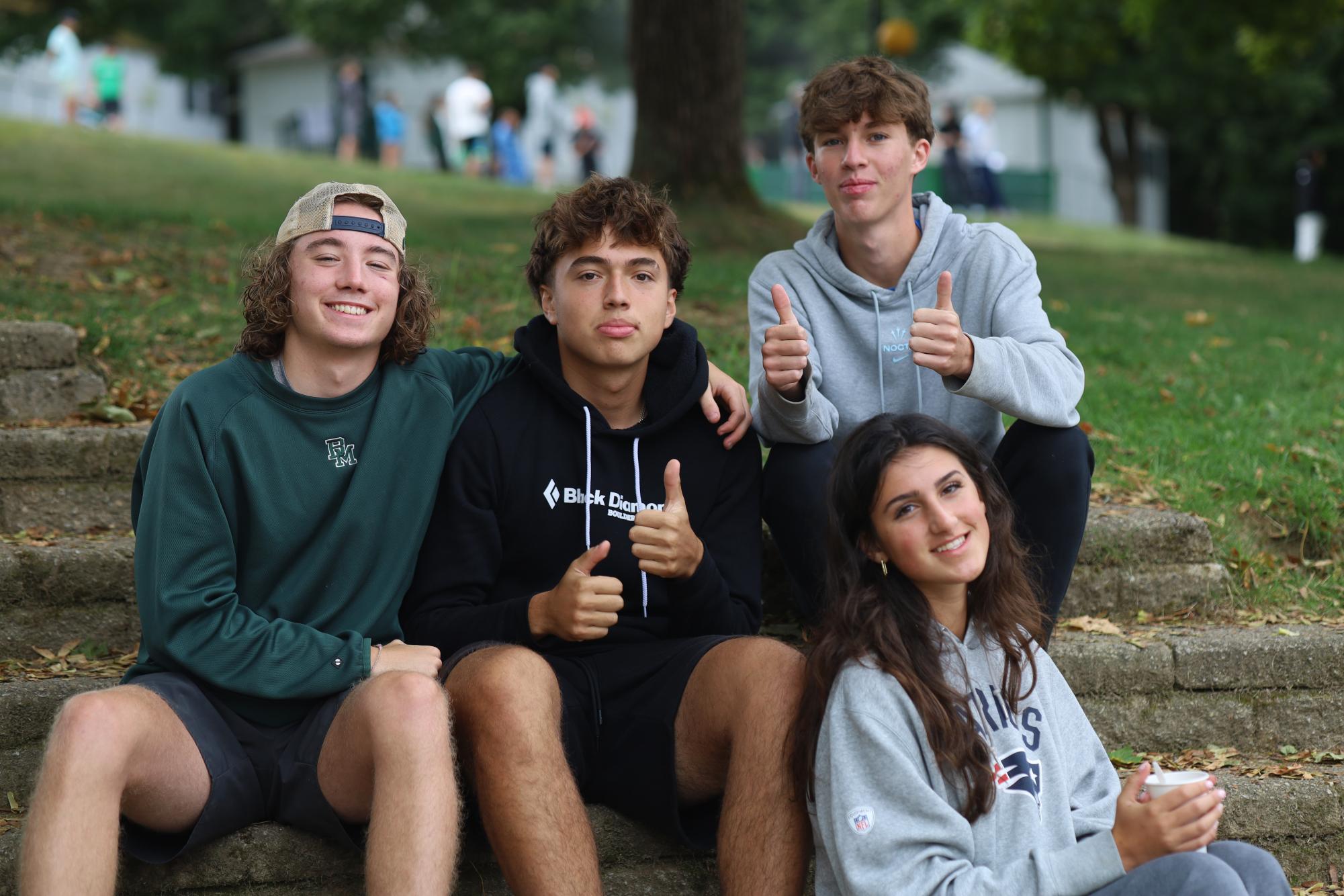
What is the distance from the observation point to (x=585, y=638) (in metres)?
3.01

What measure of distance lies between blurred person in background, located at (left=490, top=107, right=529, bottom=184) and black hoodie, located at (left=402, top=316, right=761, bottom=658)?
70.1ft

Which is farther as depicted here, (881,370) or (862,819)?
(881,370)

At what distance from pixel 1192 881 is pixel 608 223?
1.85 metres

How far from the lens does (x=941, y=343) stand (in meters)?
3.16

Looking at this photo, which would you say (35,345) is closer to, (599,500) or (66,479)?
(66,479)

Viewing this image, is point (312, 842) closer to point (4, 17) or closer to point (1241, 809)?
point (1241, 809)

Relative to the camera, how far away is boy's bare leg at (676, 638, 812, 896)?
2.77 meters

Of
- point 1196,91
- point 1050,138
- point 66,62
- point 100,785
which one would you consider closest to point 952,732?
point 100,785

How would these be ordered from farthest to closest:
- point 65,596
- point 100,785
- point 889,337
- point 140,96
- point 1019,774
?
point 140,96, point 65,596, point 889,337, point 1019,774, point 100,785

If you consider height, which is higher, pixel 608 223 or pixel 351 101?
pixel 351 101

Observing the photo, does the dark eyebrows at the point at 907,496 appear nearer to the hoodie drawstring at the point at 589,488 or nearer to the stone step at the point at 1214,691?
the hoodie drawstring at the point at 589,488

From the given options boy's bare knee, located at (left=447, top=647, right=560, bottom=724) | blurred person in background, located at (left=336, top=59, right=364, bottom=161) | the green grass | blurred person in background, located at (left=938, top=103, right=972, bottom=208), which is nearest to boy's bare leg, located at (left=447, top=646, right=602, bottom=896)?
boy's bare knee, located at (left=447, top=647, right=560, bottom=724)

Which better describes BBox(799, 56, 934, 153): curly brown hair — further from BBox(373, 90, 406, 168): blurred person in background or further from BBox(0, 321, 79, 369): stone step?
BBox(373, 90, 406, 168): blurred person in background

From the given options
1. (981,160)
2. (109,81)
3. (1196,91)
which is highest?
(1196,91)
